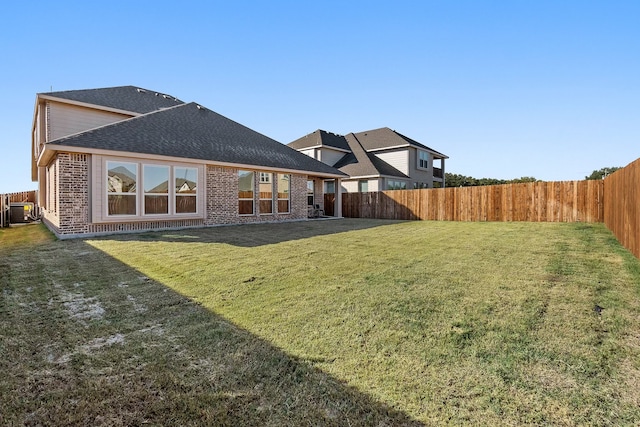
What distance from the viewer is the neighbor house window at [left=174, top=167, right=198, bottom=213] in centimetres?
1223

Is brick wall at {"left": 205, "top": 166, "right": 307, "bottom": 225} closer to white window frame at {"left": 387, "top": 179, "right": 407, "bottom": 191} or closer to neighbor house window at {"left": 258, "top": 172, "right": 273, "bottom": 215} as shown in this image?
neighbor house window at {"left": 258, "top": 172, "right": 273, "bottom": 215}

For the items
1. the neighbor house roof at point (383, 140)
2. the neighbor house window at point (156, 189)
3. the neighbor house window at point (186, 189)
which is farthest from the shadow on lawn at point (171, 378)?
the neighbor house roof at point (383, 140)

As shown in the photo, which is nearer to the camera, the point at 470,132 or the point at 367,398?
the point at 367,398

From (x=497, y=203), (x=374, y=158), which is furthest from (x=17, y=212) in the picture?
(x=497, y=203)

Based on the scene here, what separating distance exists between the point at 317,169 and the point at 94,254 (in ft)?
40.9

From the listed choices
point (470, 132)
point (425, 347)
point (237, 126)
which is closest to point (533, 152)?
point (470, 132)

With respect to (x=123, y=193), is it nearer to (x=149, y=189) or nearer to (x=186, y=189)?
(x=149, y=189)

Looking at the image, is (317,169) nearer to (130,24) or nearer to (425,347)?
(130,24)

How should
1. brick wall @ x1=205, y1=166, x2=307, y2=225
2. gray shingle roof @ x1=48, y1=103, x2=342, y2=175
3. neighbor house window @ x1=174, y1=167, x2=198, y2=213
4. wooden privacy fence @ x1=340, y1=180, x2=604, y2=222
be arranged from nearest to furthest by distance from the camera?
gray shingle roof @ x1=48, y1=103, x2=342, y2=175, neighbor house window @ x1=174, y1=167, x2=198, y2=213, wooden privacy fence @ x1=340, y1=180, x2=604, y2=222, brick wall @ x1=205, y1=166, x2=307, y2=225

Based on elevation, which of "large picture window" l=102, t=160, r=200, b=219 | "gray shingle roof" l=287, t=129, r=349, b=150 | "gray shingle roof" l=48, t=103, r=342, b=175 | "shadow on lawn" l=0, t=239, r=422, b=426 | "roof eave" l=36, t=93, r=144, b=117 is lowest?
"shadow on lawn" l=0, t=239, r=422, b=426

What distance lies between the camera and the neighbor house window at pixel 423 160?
28000 millimetres

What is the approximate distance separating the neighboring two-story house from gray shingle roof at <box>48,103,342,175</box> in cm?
652

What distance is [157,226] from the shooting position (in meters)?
11.8

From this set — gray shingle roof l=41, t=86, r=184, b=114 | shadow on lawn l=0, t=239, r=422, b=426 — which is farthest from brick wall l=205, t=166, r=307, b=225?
shadow on lawn l=0, t=239, r=422, b=426
